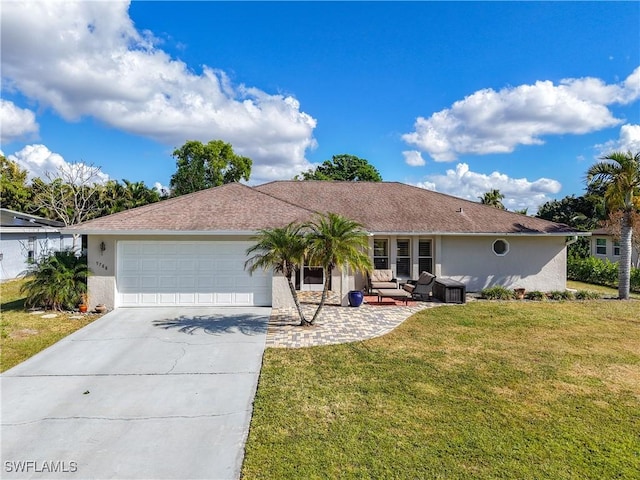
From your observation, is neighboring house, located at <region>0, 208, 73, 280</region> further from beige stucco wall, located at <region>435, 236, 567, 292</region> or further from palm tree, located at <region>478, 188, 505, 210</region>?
palm tree, located at <region>478, 188, 505, 210</region>

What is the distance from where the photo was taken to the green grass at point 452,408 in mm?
4344

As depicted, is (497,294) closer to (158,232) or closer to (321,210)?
(321,210)

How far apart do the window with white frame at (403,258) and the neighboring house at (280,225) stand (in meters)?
0.05

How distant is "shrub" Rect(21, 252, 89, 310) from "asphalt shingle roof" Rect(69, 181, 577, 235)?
65.1 inches

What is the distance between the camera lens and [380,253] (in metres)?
16.9

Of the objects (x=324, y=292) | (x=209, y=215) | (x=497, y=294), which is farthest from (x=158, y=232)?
(x=497, y=294)

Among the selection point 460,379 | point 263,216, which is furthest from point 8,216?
point 460,379

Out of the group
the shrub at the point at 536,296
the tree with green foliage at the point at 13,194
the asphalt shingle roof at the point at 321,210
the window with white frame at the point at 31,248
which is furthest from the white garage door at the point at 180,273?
the tree with green foliage at the point at 13,194

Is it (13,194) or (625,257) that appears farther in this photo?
(13,194)

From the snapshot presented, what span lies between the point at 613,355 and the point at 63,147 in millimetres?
33117

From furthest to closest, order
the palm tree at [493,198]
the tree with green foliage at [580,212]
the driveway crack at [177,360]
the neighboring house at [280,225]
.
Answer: the palm tree at [493,198] → the tree with green foliage at [580,212] → the neighboring house at [280,225] → the driveway crack at [177,360]

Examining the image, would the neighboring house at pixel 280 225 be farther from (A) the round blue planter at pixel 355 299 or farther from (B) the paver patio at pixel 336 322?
(B) the paver patio at pixel 336 322

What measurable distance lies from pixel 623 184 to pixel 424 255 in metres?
8.59

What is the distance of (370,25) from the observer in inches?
530
